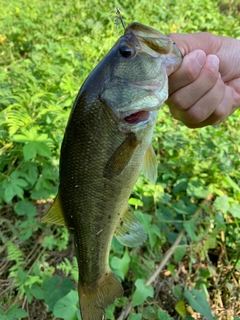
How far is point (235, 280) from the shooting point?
242 centimetres

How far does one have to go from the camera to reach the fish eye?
1.22 meters

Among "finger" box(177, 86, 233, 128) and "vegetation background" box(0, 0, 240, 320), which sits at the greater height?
"finger" box(177, 86, 233, 128)

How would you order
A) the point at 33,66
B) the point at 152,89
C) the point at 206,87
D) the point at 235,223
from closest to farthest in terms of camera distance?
1. the point at 152,89
2. the point at 206,87
3. the point at 235,223
4. the point at 33,66

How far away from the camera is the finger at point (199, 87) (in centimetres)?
146

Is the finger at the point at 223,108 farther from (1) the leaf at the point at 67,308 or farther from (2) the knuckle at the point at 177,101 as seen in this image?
(1) the leaf at the point at 67,308

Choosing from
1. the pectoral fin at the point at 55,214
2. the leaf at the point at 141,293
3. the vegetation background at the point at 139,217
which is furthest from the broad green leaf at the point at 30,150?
the leaf at the point at 141,293

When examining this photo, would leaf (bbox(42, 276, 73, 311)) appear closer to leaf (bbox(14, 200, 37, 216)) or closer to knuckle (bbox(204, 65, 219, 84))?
leaf (bbox(14, 200, 37, 216))

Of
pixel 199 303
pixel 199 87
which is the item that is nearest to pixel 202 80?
pixel 199 87

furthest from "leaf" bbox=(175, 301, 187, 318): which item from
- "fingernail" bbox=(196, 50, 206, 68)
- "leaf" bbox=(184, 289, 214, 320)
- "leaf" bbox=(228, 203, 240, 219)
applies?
"fingernail" bbox=(196, 50, 206, 68)

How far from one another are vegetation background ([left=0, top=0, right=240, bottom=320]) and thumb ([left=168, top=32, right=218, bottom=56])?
3.20 feet

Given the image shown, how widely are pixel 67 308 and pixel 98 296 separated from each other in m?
0.23

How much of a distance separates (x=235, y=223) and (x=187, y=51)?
4.89 feet

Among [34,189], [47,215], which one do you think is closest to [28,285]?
[34,189]

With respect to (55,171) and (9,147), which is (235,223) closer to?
(55,171)
